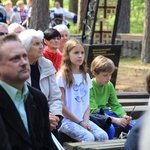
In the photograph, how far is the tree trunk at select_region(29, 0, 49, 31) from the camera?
1830 centimetres

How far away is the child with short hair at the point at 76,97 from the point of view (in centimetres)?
583

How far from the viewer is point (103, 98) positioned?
260 inches

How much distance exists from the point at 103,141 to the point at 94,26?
264 inches

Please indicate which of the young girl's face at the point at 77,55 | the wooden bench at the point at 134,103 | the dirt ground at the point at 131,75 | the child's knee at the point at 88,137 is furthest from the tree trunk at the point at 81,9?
the child's knee at the point at 88,137

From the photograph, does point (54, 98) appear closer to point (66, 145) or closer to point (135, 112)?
point (66, 145)

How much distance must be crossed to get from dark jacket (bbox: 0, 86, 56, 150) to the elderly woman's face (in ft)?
4.78

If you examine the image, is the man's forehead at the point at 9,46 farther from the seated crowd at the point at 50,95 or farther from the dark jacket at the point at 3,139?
the dark jacket at the point at 3,139

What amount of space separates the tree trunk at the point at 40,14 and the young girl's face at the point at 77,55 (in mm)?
12415

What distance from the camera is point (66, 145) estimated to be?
17.9 feet

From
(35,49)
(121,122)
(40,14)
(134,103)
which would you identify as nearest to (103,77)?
(121,122)

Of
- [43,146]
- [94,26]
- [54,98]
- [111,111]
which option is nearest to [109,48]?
[94,26]

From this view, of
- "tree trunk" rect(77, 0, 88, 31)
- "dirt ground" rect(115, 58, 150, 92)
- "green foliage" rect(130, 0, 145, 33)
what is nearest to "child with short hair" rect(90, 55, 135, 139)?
"dirt ground" rect(115, 58, 150, 92)

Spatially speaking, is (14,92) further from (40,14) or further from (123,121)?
(40,14)

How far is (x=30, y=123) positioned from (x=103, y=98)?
3.30 metres
